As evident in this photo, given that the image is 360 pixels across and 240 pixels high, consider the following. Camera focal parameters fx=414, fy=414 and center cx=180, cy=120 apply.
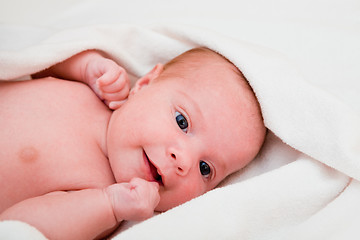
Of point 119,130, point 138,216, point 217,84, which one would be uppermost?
point 217,84

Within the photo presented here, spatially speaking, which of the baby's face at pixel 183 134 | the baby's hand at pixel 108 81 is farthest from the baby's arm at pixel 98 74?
the baby's face at pixel 183 134

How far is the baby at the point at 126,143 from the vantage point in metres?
1.15

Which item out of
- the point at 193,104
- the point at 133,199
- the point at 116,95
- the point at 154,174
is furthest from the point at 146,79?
the point at 133,199

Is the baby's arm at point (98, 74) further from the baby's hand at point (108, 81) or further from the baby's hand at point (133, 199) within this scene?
the baby's hand at point (133, 199)

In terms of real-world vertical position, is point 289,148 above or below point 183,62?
below

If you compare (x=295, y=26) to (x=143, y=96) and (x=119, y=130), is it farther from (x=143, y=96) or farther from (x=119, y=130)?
(x=119, y=130)

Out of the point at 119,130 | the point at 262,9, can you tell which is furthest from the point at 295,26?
the point at 119,130

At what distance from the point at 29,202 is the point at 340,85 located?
1.15m

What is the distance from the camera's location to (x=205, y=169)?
136 cm

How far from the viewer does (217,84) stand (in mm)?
1328

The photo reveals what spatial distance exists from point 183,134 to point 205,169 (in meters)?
0.17

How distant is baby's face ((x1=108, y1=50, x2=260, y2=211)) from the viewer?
1230 millimetres

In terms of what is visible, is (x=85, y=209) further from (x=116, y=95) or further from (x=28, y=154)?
(x=116, y=95)

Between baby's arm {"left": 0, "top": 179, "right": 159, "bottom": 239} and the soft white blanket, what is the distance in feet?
0.20
